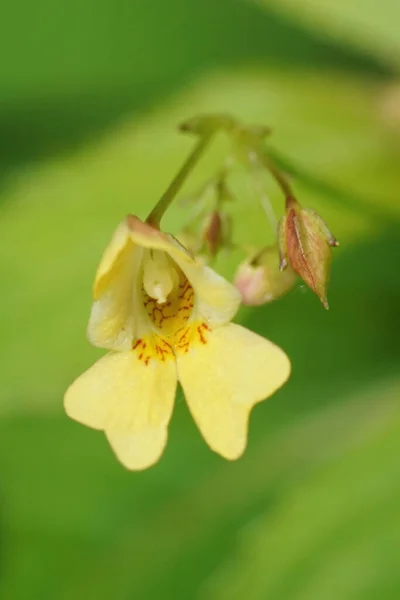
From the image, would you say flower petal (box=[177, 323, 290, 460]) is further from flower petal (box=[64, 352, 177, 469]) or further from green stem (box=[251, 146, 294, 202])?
green stem (box=[251, 146, 294, 202])

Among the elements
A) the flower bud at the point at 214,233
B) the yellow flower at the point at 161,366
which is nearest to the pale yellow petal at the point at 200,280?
the yellow flower at the point at 161,366

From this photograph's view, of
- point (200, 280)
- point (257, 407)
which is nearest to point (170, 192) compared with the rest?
point (200, 280)

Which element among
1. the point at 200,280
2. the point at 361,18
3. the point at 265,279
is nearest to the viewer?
the point at 200,280

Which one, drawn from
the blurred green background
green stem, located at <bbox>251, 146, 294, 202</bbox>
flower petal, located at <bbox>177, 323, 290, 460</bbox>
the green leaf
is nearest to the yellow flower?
flower petal, located at <bbox>177, 323, 290, 460</bbox>

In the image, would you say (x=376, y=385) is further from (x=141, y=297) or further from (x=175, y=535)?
(x=141, y=297)

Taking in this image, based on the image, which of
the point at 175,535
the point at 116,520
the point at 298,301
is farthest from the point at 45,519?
the point at 298,301

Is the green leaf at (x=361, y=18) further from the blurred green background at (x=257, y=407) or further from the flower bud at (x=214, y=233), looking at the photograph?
the flower bud at (x=214, y=233)

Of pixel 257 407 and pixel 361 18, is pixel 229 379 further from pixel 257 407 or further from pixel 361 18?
pixel 361 18
